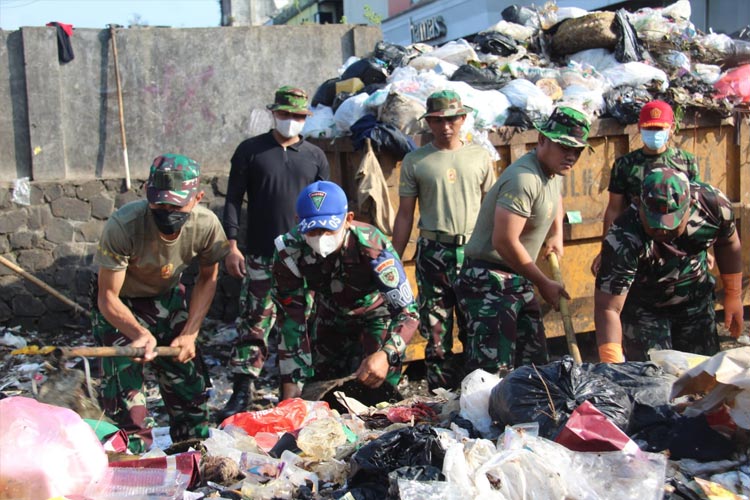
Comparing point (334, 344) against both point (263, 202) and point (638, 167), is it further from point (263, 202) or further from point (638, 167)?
point (638, 167)

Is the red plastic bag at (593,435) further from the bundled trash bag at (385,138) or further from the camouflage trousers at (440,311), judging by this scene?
the bundled trash bag at (385,138)

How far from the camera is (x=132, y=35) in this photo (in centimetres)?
761

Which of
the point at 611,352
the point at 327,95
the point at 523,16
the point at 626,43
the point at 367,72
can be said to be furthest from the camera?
the point at 523,16

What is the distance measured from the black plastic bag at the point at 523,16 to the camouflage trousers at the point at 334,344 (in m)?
4.70

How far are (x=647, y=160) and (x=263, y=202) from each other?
8.23 ft

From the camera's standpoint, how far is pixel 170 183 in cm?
400

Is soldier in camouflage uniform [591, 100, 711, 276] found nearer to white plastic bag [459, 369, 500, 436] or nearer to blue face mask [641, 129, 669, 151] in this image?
blue face mask [641, 129, 669, 151]

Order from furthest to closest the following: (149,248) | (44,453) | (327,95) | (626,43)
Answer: (626,43) → (327,95) → (149,248) → (44,453)

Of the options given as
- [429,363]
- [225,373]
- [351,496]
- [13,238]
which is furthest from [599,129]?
[13,238]

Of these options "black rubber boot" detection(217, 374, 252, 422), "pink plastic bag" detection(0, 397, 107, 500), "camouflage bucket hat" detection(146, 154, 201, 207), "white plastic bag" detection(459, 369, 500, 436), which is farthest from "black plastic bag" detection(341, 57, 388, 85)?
"pink plastic bag" detection(0, 397, 107, 500)

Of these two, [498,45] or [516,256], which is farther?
[498,45]

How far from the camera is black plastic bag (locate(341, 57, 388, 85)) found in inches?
269

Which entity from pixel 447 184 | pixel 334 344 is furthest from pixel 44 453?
pixel 447 184

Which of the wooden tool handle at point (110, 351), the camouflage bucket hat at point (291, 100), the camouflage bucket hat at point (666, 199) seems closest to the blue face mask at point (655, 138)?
the camouflage bucket hat at point (666, 199)
